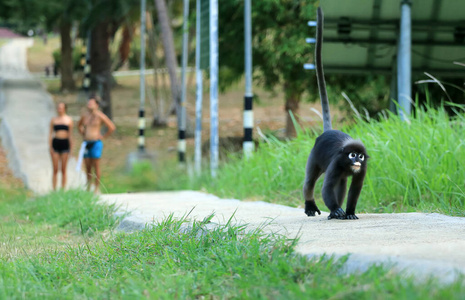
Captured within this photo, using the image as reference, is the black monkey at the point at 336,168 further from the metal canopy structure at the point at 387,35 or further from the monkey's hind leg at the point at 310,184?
the metal canopy structure at the point at 387,35

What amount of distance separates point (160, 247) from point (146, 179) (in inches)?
466

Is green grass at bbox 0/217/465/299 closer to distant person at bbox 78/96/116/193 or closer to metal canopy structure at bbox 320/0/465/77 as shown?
metal canopy structure at bbox 320/0/465/77

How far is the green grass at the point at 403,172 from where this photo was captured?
251 inches

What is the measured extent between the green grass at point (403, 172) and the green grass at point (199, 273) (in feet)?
7.23

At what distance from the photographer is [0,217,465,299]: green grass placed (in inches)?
119

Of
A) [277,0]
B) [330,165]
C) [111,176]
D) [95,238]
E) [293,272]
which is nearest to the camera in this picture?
[293,272]

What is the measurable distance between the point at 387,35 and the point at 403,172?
3697 mm

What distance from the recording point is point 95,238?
607 cm

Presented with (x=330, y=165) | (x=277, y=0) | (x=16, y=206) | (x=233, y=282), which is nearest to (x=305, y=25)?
(x=277, y=0)

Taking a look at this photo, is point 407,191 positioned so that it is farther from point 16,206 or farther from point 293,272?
point 16,206

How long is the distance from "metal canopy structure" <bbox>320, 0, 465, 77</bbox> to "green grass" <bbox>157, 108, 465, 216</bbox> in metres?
1.87

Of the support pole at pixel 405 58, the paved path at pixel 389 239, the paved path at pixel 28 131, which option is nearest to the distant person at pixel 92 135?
the paved path at pixel 28 131

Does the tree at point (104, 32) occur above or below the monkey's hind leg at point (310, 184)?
above

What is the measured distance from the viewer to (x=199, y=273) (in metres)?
3.74
